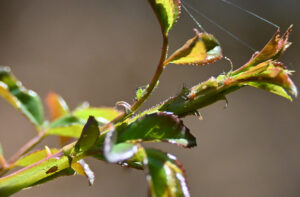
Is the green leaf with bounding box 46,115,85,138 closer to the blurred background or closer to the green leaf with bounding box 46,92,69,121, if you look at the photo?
the green leaf with bounding box 46,92,69,121

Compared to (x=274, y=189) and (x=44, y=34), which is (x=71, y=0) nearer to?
(x=44, y=34)

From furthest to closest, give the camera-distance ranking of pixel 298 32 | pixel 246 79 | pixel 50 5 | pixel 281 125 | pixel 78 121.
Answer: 1. pixel 298 32
2. pixel 281 125
3. pixel 50 5
4. pixel 78 121
5. pixel 246 79

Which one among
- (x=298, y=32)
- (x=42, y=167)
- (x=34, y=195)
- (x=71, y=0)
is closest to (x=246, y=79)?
(x=42, y=167)

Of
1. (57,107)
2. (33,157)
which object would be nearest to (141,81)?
(57,107)

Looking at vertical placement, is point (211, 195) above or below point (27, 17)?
below

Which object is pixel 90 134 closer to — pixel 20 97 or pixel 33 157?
pixel 33 157
